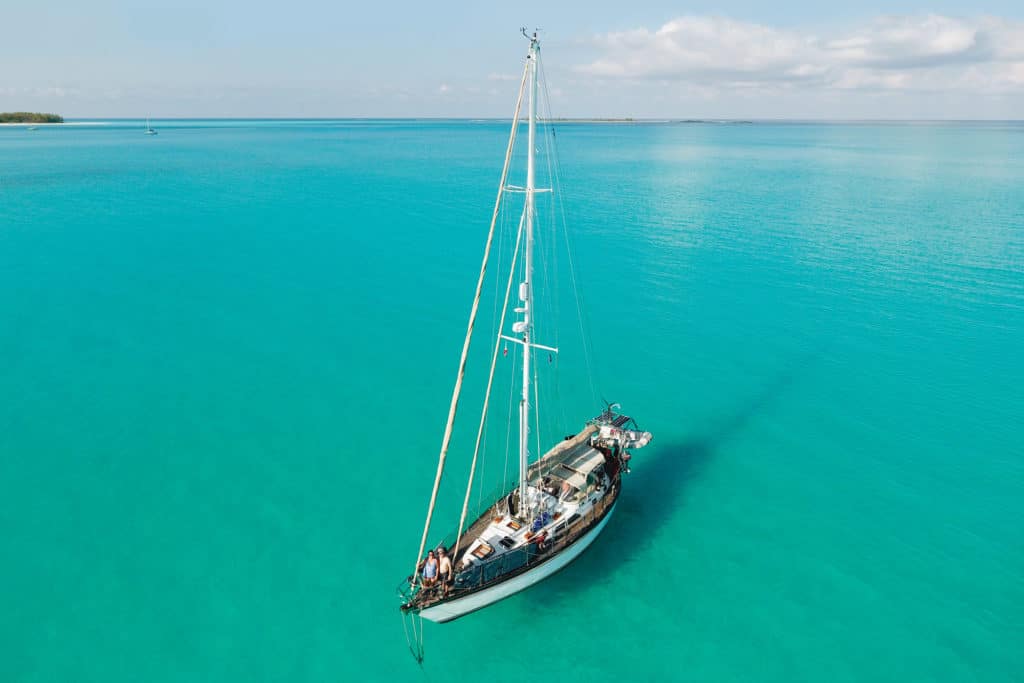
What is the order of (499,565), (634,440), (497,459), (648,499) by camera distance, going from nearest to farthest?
(499,565)
(634,440)
(648,499)
(497,459)

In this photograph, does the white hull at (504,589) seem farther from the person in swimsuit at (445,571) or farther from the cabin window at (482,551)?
the cabin window at (482,551)

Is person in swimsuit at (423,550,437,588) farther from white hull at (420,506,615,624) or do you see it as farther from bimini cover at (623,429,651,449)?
bimini cover at (623,429,651,449)

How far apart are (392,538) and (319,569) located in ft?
12.0

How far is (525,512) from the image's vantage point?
2598 cm

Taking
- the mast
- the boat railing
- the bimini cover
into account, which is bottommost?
the boat railing

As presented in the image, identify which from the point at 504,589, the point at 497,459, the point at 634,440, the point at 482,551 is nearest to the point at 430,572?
the point at 482,551

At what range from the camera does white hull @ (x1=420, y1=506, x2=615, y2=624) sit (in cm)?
2205

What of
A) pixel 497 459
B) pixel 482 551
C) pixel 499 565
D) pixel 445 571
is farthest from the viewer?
pixel 497 459

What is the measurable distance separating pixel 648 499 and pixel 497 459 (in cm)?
904

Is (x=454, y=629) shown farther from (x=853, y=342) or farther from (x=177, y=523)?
(x=853, y=342)

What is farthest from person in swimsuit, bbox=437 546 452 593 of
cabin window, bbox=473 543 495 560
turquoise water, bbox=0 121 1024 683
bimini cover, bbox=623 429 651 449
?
bimini cover, bbox=623 429 651 449

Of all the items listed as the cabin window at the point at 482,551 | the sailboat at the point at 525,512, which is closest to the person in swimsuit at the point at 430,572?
the sailboat at the point at 525,512

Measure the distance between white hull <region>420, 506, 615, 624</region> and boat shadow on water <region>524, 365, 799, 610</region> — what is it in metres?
1.13

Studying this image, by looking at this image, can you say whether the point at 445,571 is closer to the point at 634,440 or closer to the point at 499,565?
the point at 499,565
